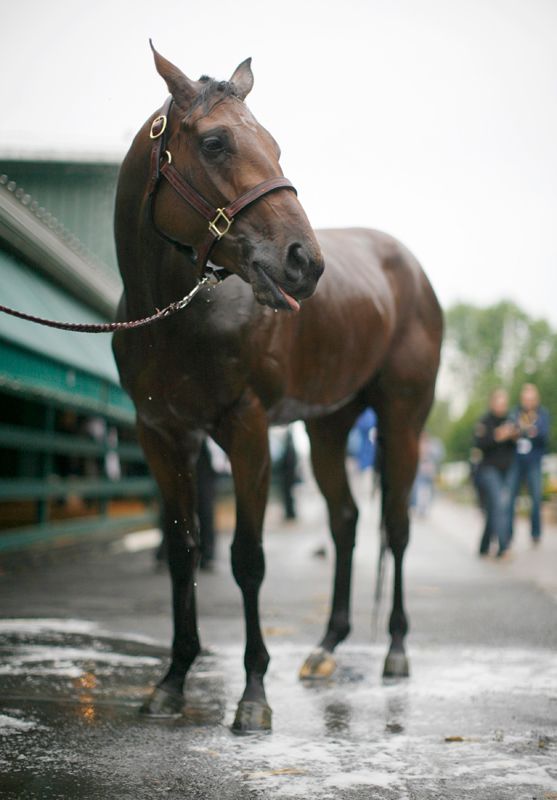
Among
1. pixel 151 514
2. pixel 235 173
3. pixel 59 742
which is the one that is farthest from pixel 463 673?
pixel 151 514

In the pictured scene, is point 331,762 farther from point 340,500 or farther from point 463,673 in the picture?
point 340,500

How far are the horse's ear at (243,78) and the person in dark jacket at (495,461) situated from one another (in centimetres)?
1034

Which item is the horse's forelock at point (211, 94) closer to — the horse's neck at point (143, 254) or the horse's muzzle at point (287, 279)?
the horse's neck at point (143, 254)

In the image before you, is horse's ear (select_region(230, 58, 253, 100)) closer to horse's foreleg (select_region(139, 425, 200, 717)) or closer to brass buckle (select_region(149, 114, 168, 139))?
brass buckle (select_region(149, 114, 168, 139))

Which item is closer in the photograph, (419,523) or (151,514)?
(151,514)

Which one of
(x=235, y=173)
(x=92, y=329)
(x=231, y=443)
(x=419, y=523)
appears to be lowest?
(x=419, y=523)

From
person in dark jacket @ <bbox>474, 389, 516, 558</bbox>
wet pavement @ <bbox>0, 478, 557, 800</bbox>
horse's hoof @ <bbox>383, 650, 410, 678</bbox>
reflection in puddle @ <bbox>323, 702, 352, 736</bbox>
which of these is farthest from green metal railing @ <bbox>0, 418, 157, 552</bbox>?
reflection in puddle @ <bbox>323, 702, 352, 736</bbox>

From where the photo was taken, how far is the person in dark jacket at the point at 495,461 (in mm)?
14344

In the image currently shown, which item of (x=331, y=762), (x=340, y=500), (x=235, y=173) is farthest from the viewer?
(x=340, y=500)

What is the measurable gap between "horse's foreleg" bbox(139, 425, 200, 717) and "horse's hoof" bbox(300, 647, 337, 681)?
81 cm

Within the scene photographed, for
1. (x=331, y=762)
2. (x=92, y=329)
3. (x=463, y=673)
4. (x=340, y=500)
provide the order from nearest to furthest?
(x=331, y=762) → (x=92, y=329) → (x=463, y=673) → (x=340, y=500)

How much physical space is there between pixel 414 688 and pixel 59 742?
197cm

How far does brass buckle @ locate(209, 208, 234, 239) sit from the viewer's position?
14.0 feet

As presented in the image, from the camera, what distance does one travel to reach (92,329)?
15.2 ft
